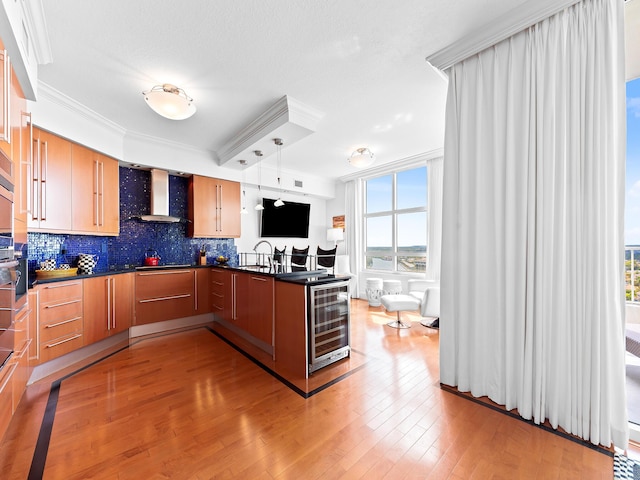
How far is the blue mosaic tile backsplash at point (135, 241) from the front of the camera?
308 centimetres

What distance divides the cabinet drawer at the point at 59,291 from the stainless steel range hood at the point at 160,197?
4.40ft

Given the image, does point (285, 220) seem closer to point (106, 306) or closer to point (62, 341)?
point (106, 306)

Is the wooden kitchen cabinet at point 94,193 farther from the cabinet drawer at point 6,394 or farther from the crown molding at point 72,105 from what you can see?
the cabinet drawer at point 6,394

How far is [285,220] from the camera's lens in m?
5.77

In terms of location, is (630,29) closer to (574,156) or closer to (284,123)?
(574,156)

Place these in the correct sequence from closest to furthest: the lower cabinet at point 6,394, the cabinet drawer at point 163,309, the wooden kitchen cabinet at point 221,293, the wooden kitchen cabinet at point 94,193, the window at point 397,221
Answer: the lower cabinet at point 6,394, the wooden kitchen cabinet at point 94,193, the cabinet drawer at point 163,309, the wooden kitchen cabinet at point 221,293, the window at point 397,221

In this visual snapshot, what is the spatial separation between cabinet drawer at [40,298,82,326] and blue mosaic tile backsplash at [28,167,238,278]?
600 millimetres

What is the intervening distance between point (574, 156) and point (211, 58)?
8.94 feet

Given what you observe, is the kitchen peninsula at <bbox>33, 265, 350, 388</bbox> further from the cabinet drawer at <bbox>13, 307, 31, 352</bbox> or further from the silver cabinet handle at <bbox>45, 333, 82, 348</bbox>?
the cabinet drawer at <bbox>13, 307, 31, 352</bbox>

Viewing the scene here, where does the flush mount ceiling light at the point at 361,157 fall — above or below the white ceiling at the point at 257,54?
below

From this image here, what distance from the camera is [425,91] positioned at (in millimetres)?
2711

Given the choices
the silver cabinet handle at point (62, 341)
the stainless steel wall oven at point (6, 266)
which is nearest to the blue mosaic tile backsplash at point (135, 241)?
the silver cabinet handle at point (62, 341)

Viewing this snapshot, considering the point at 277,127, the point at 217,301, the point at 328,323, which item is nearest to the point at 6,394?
the point at 328,323

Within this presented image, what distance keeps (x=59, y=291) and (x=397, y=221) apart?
209 inches
